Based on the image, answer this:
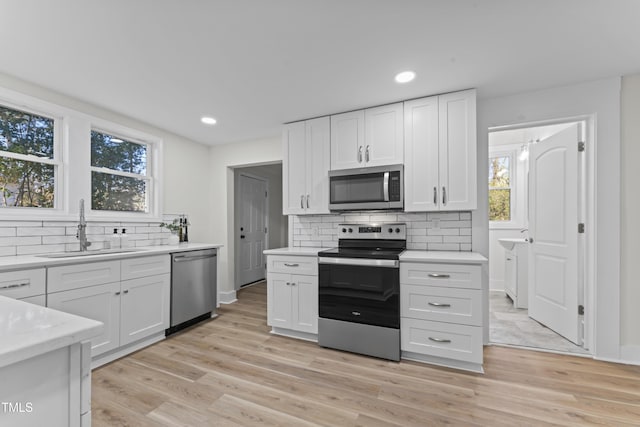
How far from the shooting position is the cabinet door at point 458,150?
252cm

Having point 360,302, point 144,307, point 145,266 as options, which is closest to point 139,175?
point 145,266

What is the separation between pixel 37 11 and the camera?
5.24 feet

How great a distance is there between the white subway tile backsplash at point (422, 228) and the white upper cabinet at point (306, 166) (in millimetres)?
319

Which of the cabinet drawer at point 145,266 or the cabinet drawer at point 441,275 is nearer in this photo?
the cabinet drawer at point 441,275

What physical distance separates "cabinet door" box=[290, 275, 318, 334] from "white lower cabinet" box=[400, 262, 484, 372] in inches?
33.3

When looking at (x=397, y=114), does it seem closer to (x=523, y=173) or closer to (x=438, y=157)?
(x=438, y=157)

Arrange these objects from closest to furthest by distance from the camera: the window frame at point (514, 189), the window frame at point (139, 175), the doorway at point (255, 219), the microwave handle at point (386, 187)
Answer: the microwave handle at point (386, 187), the window frame at point (139, 175), the window frame at point (514, 189), the doorway at point (255, 219)

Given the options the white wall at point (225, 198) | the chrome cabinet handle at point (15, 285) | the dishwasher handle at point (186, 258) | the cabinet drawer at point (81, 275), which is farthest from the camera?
the white wall at point (225, 198)

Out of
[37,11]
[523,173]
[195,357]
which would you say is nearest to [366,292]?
[195,357]

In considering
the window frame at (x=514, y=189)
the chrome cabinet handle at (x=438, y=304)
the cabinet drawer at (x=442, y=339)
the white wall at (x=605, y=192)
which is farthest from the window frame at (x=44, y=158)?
the window frame at (x=514, y=189)

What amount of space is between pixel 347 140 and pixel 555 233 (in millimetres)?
2329

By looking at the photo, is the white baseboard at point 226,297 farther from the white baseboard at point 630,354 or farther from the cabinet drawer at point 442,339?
the white baseboard at point 630,354

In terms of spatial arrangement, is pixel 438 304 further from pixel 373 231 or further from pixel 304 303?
pixel 304 303

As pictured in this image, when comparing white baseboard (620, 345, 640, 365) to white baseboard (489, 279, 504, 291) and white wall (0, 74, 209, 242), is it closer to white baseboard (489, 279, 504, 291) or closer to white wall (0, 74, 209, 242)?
white baseboard (489, 279, 504, 291)
